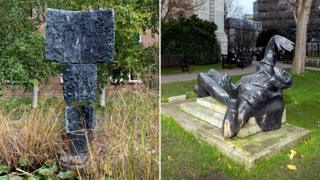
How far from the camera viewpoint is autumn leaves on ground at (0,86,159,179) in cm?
241

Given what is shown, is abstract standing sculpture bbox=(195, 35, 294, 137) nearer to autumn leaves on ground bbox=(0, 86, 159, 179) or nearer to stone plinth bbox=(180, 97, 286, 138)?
stone plinth bbox=(180, 97, 286, 138)

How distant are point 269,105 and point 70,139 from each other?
1767mm

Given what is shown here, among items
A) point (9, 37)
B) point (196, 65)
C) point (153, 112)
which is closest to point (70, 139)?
point (153, 112)

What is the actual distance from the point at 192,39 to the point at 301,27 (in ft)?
1.80

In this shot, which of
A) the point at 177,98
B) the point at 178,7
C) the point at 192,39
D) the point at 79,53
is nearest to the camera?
the point at 178,7

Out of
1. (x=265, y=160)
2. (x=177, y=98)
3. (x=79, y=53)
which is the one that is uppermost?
(x=79, y=53)

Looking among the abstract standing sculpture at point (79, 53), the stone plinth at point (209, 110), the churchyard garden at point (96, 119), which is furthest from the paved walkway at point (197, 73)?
the abstract standing sculpture at point (79, 53)

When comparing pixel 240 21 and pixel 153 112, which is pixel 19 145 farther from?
pixel 240 21

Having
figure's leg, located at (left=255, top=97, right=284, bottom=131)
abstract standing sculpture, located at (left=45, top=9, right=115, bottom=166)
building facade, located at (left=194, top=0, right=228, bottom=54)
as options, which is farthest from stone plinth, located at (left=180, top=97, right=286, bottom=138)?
abstract standing sculpture, located at (left=45, top=9, right=115, bottom=166)

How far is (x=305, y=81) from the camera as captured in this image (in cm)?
200

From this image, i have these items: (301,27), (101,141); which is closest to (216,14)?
(301,27)

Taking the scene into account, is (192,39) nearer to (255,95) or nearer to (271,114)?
(255,95)

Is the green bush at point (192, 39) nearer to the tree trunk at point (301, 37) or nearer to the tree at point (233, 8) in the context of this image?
the tree at point (233, 8)

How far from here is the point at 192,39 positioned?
1.99 m
